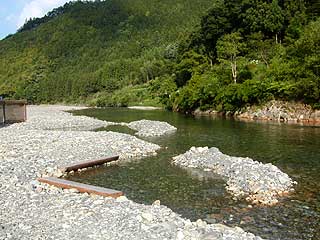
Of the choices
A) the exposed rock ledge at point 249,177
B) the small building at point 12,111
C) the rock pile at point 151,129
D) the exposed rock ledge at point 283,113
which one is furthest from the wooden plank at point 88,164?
the exposed rock ledge at point 283,113

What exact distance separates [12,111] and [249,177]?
43827 mm

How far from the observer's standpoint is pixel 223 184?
20344mm

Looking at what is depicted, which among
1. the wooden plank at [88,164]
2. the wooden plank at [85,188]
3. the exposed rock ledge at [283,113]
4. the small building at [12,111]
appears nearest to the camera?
the wooden plank at [85,188]

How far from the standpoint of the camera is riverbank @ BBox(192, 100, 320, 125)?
174 ft

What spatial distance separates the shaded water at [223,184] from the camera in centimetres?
1480

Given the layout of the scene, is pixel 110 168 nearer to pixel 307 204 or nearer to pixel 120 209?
pixel 120 209

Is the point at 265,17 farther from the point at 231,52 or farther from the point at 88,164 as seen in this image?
the point at 88,164

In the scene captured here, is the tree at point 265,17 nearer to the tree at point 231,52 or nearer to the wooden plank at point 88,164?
the tree at point 231,52

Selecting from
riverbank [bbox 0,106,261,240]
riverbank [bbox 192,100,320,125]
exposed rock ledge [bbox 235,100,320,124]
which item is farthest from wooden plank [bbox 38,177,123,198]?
exposed rock ledge [bbox 235,100,320,124]

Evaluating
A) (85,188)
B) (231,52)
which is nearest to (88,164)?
(85,188)

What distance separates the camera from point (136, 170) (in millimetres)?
24344

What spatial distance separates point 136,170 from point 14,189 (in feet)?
26.5

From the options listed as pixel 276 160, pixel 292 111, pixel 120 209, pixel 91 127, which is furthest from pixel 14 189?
pixel 292 111

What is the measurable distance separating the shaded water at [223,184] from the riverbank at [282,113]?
54.6 feet
